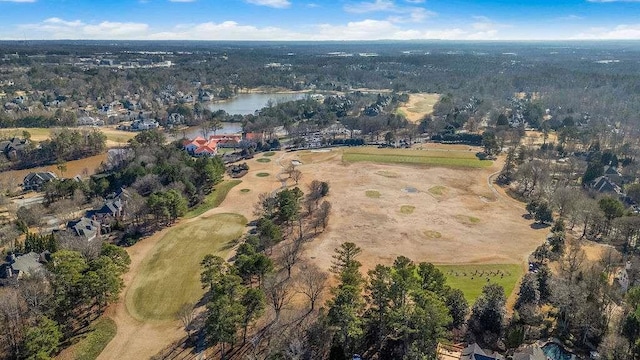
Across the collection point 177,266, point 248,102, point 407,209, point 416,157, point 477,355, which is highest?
point 248,102

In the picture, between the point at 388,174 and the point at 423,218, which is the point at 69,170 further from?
the point at 423,218

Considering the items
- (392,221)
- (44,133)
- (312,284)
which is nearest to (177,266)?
(312,284)

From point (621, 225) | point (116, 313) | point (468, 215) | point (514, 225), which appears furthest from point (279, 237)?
point (621, 225)

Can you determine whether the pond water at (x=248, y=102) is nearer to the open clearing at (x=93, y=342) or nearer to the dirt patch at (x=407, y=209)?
the dirt patch at (x=407, y=209)

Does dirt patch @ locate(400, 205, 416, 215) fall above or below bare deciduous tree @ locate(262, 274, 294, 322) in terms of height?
below

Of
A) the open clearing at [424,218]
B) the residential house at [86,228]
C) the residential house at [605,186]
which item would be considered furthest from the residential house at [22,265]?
the residential house at [605,186]

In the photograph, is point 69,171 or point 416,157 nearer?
point 69,171

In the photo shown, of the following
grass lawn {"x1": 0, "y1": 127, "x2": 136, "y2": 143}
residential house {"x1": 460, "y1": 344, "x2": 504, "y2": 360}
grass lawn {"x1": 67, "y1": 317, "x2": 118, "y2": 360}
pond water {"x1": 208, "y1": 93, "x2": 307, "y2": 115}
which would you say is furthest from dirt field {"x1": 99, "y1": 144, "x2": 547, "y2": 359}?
pond water {"x1": 208, "y1": 93, "x2": 307, "y2": 115}

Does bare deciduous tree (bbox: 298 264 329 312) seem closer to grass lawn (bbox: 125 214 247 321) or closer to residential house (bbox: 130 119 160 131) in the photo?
grass lawn (bbox: 125 214 247 321)
